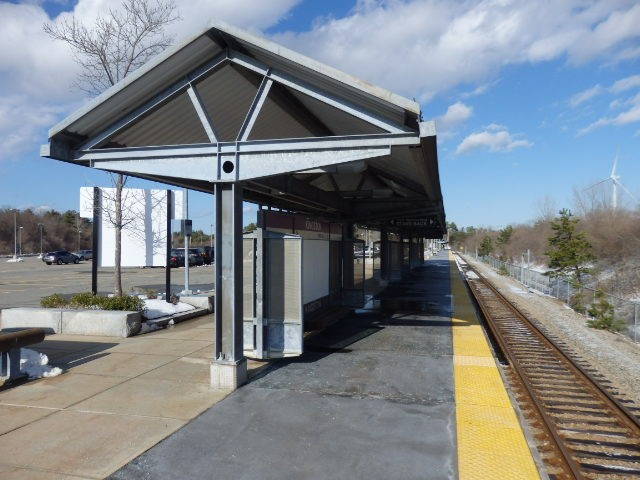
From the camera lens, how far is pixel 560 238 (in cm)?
2472

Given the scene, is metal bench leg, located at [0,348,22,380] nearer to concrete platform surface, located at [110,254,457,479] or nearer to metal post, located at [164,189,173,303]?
concrete platform surface, located at [110,254,457,479]

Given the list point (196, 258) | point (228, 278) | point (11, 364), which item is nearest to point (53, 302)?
point (11, 364)

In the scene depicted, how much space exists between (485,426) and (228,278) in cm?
384

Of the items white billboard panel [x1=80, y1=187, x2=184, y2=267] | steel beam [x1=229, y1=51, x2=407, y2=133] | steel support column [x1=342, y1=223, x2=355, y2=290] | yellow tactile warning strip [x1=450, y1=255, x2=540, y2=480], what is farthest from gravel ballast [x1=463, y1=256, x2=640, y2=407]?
white billboard panel [x1=80, y1=187, x2=184, y2=267]

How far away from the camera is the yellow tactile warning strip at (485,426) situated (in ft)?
14.3

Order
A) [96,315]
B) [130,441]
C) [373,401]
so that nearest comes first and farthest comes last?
[130,441], [373,401], [96,315]

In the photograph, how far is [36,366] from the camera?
24.6 ft

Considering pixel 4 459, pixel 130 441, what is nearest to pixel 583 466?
pixel 130 441

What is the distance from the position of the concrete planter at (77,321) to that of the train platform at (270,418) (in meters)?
0.94

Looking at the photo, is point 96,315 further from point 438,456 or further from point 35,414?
point 438,456

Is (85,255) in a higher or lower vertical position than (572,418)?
higher

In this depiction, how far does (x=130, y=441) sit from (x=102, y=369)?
10.6 ft

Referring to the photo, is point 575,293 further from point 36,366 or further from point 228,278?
point 36,366

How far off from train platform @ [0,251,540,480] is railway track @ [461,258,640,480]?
0.34m
